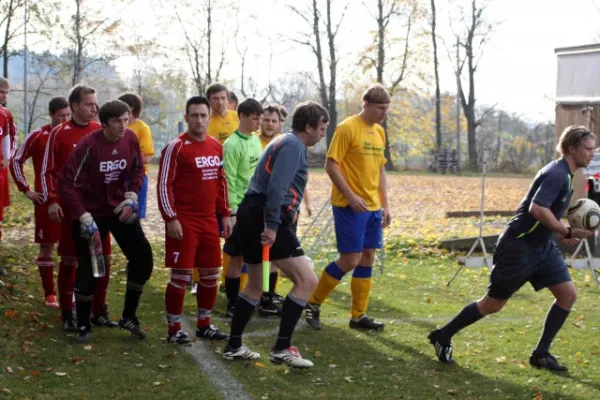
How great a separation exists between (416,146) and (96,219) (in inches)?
2837

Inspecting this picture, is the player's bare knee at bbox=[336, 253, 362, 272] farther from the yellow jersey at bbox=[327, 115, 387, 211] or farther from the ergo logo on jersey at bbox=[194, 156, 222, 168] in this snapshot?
the ergo logo on jersey at bbox=[194, 156, 222, 168]

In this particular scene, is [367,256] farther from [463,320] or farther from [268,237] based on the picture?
[268,237]

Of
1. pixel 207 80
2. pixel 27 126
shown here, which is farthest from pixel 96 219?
pixel 207 80

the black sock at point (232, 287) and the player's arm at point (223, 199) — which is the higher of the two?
the player's arm at point (223, 199)

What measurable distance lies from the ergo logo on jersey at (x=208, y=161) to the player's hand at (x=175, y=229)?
0.50 metres

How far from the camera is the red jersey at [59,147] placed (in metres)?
7.15

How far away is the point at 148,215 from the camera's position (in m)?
20.2

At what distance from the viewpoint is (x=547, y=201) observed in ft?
19.2

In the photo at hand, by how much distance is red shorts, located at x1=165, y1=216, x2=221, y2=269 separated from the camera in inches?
258

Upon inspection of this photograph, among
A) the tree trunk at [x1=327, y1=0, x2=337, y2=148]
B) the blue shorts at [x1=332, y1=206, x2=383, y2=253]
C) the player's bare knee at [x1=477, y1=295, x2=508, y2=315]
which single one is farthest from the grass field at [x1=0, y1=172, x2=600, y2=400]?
the tree trunk at [x1=327, y1=0, x2=337, y2=148]

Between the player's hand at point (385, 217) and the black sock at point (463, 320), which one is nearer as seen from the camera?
the black sock at point (463, 320)

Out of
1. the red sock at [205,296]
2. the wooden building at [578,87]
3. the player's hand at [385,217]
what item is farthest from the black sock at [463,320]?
the wooden building at [578,87]

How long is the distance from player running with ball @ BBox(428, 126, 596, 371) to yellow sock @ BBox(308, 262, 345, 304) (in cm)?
140

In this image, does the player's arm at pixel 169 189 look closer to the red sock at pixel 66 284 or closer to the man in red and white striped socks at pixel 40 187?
the red sock at pixel 66 284
